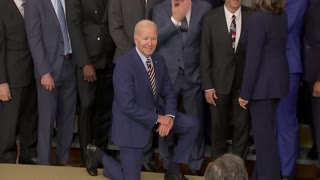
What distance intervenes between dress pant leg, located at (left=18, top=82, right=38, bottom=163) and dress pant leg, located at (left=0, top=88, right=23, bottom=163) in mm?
105

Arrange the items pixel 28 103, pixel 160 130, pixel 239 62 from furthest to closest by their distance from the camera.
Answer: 1. pixel 28 103
2. pixel 239 62
3. pixel 160 130

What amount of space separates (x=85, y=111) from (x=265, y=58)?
1413 millimetres

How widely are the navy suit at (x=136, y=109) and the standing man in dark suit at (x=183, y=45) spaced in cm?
31

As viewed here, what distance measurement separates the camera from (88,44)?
4.63 meters

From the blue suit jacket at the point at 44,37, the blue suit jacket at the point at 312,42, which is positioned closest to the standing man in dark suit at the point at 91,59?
the blue suit jacket at the point at 44,37

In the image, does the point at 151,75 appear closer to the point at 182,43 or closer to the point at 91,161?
the point at 182,43

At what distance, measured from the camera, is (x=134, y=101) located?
400 centimetres

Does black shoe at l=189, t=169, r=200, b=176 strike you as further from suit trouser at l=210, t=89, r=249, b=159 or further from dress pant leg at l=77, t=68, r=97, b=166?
dress pant leg at l=77, t=68, r=97, b=166

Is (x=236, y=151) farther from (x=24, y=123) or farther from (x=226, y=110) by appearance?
(x=24, y=123)

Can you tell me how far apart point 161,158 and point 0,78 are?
1269mm

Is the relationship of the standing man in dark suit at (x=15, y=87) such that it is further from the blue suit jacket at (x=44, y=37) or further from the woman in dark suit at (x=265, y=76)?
the woman in dark suit at (x=265, y=76)

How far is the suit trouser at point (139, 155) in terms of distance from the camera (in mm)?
4059

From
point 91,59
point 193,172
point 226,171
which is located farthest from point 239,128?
point 226,171

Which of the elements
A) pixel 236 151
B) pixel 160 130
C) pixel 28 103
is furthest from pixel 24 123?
pixel 236 151
